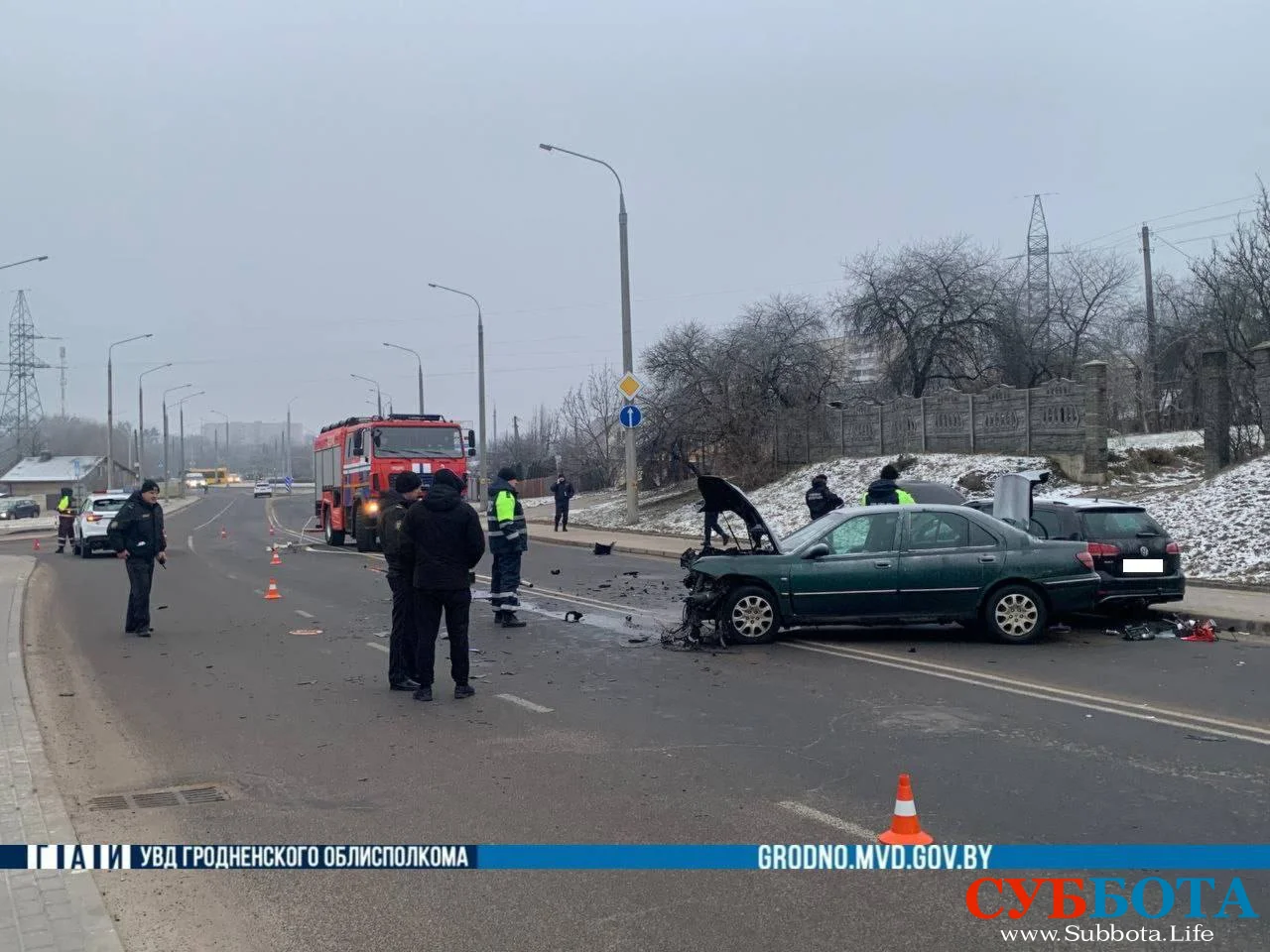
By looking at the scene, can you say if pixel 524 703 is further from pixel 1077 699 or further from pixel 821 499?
pixel 821 499

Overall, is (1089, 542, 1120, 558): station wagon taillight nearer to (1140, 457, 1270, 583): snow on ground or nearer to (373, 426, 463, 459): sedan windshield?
(1140, 457, 1270, 583): snow on ground

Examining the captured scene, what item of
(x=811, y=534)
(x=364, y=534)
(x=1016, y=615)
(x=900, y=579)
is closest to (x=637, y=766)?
(x=900, y=579)

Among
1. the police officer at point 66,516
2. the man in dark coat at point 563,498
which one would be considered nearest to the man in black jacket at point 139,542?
the police officer at point 66,516

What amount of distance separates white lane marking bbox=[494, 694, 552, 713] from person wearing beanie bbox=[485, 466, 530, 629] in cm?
380

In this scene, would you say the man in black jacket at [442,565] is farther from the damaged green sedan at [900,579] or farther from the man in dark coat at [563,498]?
the man in dark coat at [563,498]

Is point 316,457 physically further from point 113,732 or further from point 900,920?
point 900,920

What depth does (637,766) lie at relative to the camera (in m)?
6.83

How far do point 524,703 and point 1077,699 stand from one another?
14.1ft

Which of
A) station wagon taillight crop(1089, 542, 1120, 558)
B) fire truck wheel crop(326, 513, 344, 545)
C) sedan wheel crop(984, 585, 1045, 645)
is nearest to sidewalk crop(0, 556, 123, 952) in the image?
sedan wheel crop(984, 585, 1045, 645)

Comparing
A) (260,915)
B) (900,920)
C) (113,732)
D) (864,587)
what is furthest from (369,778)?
(864,587)

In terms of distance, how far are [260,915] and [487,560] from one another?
63.8 feet

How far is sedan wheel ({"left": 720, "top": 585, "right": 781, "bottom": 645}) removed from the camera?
11562 millimetres

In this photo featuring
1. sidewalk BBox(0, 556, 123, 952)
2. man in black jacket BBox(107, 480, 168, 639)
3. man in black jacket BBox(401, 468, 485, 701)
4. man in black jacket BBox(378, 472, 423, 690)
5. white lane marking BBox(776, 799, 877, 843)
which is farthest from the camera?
man in black jacket BBox(107, 480, 168, 639)

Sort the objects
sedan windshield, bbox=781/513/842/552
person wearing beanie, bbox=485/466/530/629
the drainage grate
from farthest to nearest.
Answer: person wearing beanie, bbox=485/466/530/629 → sedan windshield, bbox=781/513/842/552 → the drainage grate
